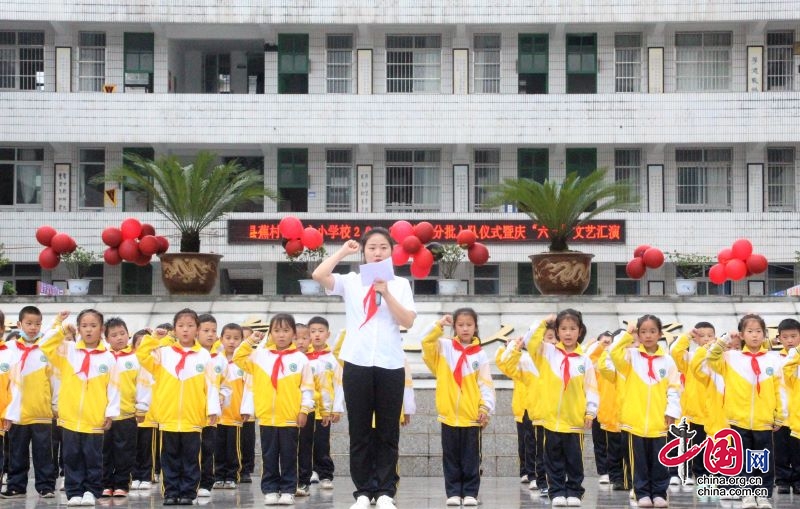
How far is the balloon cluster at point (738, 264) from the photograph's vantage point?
2038 centimetres

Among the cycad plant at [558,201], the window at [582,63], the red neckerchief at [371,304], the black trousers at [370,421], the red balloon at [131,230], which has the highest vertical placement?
the window at [582,63]

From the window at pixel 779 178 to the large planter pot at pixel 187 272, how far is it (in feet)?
50.0

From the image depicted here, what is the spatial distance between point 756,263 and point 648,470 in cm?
1006

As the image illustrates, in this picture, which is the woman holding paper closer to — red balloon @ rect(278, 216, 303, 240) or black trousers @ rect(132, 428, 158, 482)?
black trousers @ rect(132, 428, 158, 482)

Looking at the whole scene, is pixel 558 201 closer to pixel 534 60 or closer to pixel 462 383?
pixel 462 383

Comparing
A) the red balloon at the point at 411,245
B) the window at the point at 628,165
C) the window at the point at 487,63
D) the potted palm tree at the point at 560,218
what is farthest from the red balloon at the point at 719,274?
the window at the point at 487,63

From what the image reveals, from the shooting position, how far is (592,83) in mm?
30359

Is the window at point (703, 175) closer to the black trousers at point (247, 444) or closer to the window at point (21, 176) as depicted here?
the window at point (21, 176)

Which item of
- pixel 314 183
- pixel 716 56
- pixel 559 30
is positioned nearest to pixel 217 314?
pixel 314 183

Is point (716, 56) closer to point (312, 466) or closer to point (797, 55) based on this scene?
point (797, 55)

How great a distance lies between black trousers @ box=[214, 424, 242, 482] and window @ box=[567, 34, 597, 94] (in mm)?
18666

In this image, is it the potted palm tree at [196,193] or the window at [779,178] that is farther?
the window at [779,178]

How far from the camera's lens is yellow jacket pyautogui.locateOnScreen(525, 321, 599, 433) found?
11234 mm

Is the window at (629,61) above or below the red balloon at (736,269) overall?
above
